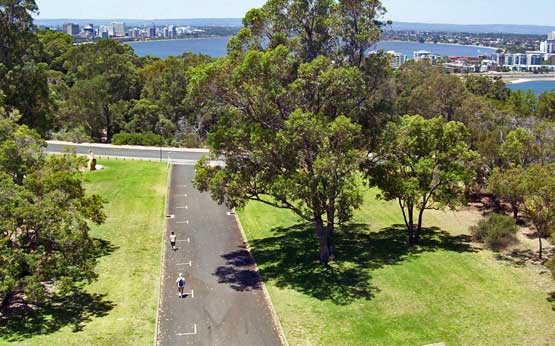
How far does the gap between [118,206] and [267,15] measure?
21.1 m

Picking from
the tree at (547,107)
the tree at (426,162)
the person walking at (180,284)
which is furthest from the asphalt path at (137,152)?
the tree at (547,107)

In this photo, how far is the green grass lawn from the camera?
80.8ft

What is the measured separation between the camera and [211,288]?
30266 millimetres

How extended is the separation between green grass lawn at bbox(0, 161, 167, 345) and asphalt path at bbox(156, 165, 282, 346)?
766 mm

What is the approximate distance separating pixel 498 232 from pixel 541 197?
4138mm

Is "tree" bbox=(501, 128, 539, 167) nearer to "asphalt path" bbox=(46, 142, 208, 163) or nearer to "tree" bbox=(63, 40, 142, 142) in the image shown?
"asphalt path" bbox=(46, 142, 208, 163)

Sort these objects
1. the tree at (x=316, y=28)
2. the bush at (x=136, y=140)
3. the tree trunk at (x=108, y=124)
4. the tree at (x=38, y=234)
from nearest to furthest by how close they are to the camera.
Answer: the tree at (x=38, y=234) < the tree at (x=316, y=28) < the bush at (x=136, y=140) < the tree trunk at (x=108, y=124)

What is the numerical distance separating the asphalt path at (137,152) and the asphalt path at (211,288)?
19319 mm

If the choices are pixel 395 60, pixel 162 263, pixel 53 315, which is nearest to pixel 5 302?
pixel 53 315

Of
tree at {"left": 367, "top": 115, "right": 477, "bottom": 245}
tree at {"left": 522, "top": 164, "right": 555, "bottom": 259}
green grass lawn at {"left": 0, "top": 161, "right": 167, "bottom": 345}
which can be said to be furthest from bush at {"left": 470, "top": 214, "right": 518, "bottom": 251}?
green grass lawn at {"left": 0, "top": 161, "right": 167, "bottom": 345}

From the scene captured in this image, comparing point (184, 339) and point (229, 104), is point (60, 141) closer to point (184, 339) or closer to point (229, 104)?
point (229, 104)

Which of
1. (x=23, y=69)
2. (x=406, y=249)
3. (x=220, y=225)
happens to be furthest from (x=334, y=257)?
(x=23, y=69)

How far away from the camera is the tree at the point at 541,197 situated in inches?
1278

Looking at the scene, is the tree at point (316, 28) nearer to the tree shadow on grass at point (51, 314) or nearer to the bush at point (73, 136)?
the tree shadow on grass at point (51, 314)
